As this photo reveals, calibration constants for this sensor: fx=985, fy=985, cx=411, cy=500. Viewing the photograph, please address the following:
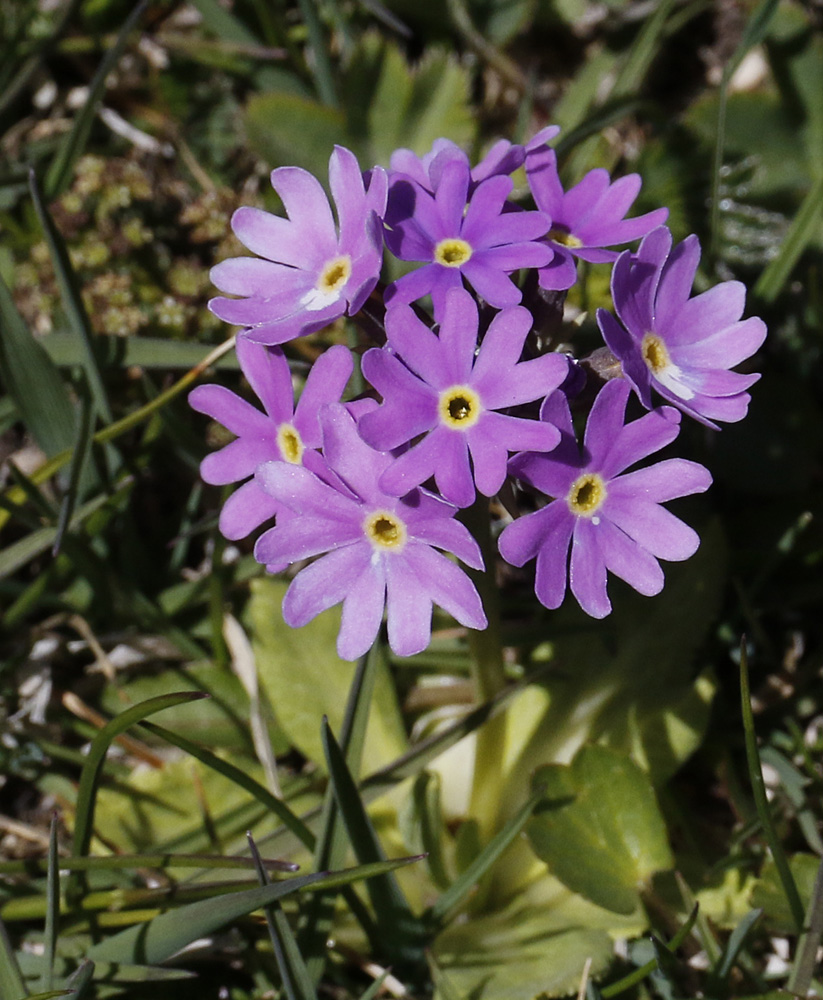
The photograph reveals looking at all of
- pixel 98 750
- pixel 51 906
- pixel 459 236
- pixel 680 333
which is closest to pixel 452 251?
pixel 459 236

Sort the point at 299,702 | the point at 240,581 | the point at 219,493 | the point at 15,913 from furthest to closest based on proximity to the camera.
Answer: the point at 219,493, the point at 240,581, the point at 299,702, the point at 15,913

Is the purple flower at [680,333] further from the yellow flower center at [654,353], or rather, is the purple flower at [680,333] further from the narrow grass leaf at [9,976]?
the narrow grass leaf at [9,976]

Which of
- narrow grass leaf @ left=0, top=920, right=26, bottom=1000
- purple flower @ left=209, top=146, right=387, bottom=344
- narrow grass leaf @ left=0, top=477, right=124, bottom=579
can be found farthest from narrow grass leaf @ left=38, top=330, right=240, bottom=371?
narrow grass leaf @ left=0, top=920, right=26, bottom=1000

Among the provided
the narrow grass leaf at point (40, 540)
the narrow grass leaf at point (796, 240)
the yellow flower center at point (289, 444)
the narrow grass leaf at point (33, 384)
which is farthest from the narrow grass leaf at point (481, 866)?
the narrow grass leaf at point (796, 240)

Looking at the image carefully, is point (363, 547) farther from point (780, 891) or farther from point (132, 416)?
point (780, 891)

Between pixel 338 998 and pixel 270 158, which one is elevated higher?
pixel 270 158

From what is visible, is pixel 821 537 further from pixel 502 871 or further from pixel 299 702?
pixel 299 702

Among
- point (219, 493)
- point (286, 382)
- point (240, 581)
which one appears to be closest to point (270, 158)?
point (219, 493)
